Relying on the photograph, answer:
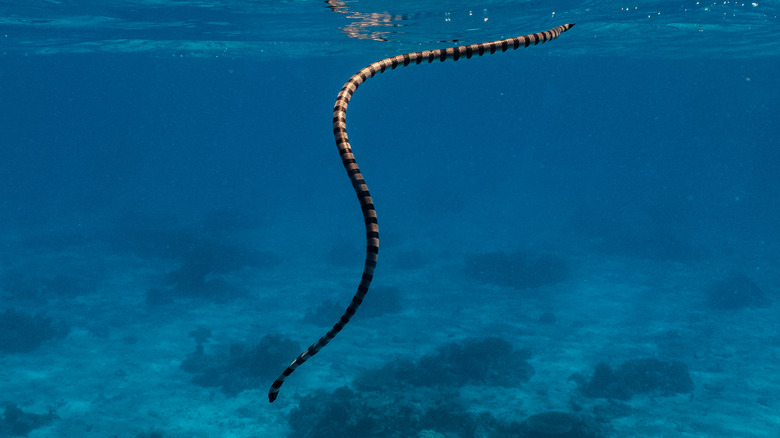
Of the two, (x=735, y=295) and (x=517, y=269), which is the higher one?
(x=517, y=269)

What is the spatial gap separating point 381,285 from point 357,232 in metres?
11.6

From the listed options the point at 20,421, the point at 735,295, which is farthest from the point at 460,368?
the point at 735,295

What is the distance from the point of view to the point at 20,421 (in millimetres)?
11406

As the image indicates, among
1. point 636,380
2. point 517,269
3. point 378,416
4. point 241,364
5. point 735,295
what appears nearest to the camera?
point 378,416

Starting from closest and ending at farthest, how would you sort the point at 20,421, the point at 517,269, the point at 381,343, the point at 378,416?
the point at 378,416, the point at 20,421, the point at 381,343, the point at 517,269

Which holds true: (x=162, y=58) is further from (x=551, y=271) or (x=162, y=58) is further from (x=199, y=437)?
(x=199, y=437)

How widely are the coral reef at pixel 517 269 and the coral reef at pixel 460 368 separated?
23.2 ft

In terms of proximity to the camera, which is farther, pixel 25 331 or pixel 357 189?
pixel 25 331


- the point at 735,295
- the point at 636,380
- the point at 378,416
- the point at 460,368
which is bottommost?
the point at 735,295

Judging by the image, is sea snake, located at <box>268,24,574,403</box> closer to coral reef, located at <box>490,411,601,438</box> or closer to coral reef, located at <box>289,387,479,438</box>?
coral reef, located at <box>289,387,479,438</box>

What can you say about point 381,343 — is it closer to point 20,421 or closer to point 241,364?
point 241,364

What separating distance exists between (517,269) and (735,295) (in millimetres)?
8192

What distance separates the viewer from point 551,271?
2262 centimetres

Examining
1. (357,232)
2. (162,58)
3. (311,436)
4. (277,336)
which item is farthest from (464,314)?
(162,58)
